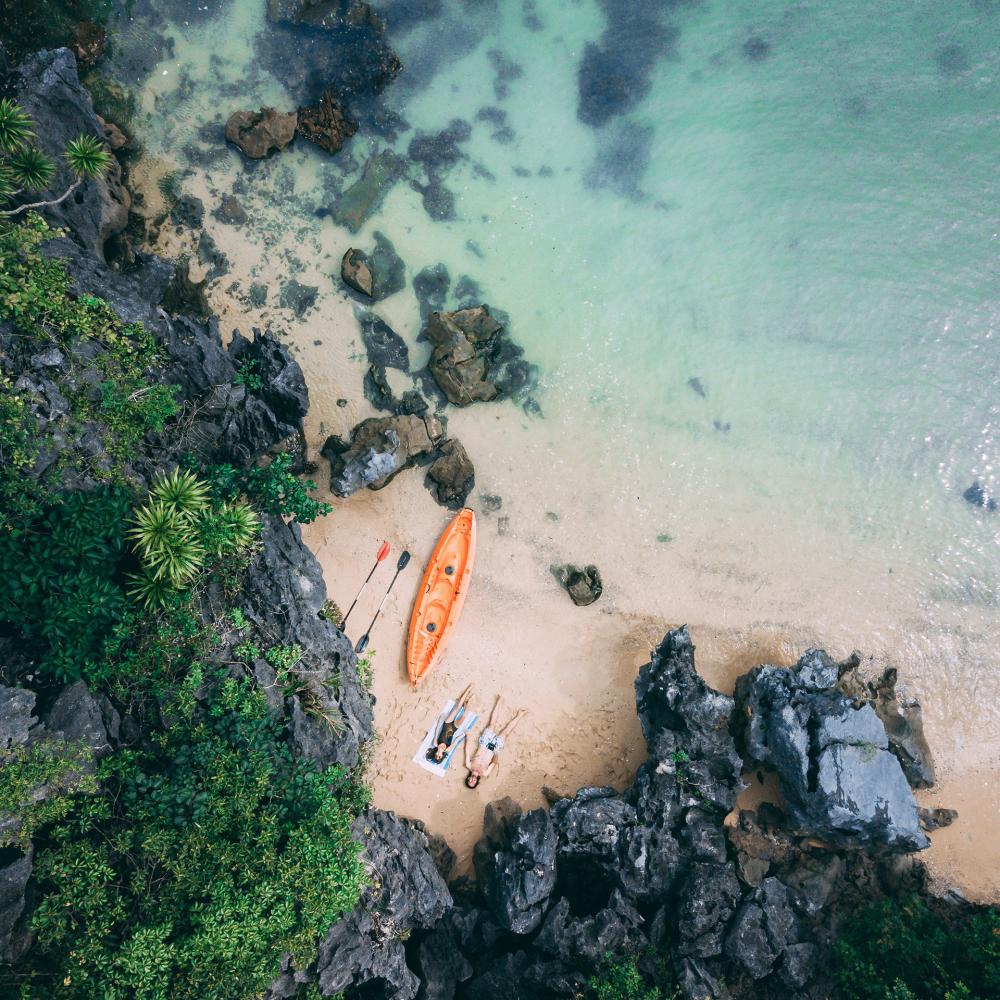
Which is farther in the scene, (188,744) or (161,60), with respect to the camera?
(161,60)

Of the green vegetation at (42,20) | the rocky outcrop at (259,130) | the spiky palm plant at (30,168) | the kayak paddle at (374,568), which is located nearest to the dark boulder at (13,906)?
the kayak paddle at (374,568)

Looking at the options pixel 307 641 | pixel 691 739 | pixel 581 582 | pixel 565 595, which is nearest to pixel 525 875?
pixel 691 739

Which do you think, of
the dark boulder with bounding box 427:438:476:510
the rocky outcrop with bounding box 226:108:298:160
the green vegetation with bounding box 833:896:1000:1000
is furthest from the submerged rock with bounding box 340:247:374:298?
the green vegetation with bounding box 833:896:1000:1000

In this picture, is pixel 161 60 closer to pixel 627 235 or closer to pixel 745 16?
pixel 627 235

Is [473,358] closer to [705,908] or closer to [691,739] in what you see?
[691,739]

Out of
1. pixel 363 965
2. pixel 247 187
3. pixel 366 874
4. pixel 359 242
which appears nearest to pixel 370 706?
pixel 366 874

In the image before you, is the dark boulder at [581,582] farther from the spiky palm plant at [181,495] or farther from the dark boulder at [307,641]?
the spiky palm plant at [181,495]
